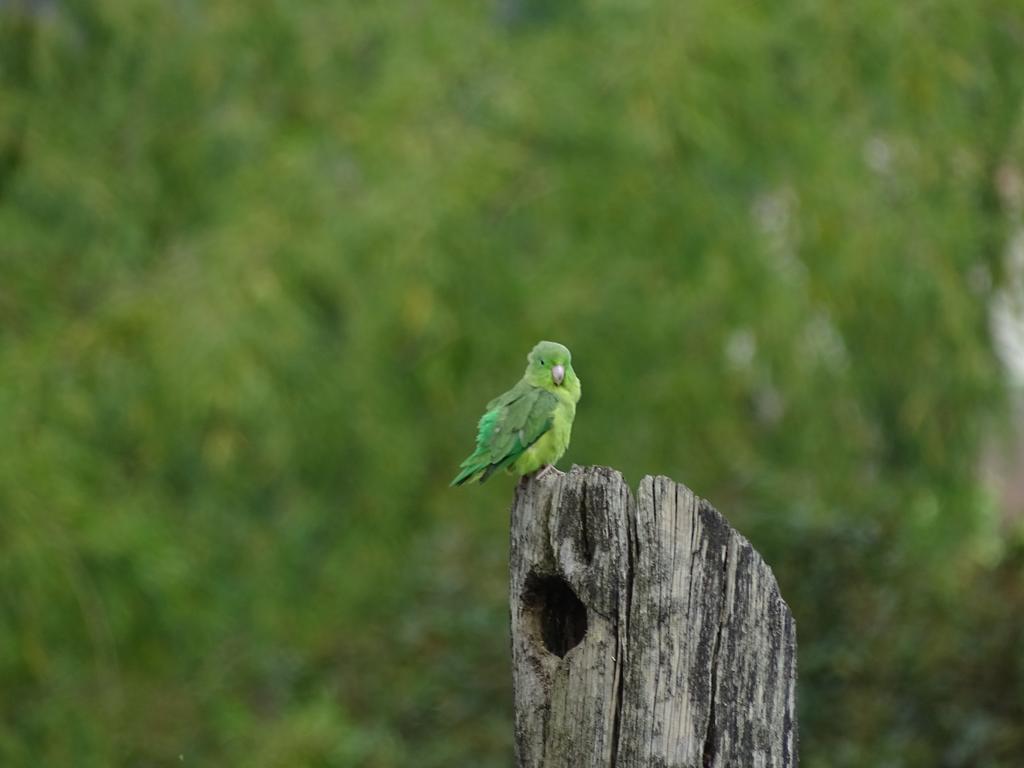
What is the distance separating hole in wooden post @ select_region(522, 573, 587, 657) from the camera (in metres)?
3.09

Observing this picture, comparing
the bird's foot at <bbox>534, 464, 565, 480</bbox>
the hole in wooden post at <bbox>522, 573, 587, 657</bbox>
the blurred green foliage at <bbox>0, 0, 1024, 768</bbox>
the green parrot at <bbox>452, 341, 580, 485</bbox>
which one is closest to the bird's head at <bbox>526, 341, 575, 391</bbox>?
the green parrot at <bbox>452, 341, 580, 485</bbox>

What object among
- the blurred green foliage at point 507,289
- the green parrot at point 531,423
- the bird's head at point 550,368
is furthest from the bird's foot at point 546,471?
the blurred green foliage at point 507,289

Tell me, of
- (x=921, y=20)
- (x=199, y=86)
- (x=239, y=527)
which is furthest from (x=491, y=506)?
(x=921, y=20)

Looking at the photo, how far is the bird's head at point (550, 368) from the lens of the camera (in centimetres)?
362

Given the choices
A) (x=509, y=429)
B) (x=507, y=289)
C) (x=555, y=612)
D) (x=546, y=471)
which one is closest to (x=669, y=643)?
(x=555, y=612)

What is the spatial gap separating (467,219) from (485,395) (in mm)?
854

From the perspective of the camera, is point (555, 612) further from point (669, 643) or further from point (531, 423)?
point (531, 423)

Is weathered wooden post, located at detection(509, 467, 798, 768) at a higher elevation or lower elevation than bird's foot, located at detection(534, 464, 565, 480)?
lower

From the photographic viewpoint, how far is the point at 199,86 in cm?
786

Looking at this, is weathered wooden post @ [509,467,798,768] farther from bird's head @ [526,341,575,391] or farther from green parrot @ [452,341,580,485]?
bird's head @ [526,341,575,391]

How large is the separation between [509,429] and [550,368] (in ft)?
0.74

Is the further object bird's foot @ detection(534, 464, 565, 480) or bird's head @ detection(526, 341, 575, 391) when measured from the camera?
bird's head @ detection(526, 341, 575, 391)

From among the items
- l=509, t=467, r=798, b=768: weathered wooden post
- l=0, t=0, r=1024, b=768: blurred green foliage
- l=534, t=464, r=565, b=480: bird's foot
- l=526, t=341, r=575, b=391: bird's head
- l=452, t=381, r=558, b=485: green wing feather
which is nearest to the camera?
l=509, t=467, r=798, b=768: weathered wooden post

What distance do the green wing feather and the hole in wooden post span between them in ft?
1.39
